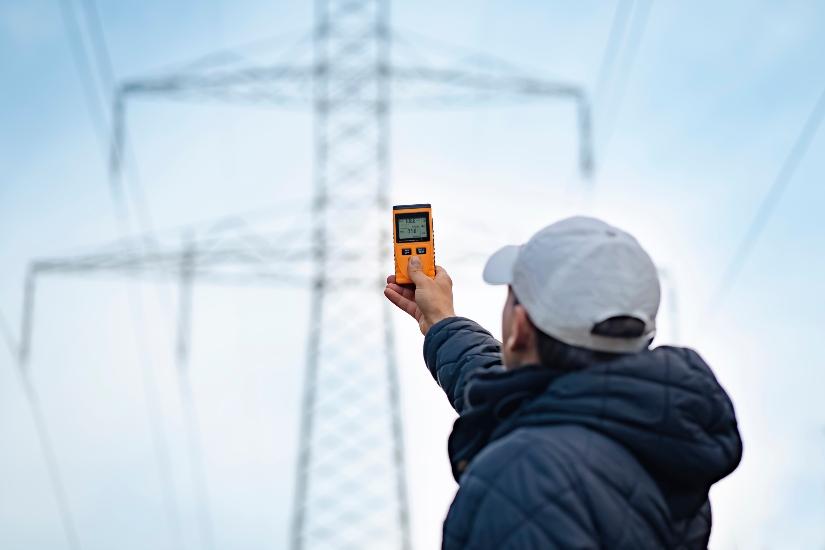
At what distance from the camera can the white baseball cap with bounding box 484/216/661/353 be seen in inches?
104

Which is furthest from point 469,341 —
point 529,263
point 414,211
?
point 529,263

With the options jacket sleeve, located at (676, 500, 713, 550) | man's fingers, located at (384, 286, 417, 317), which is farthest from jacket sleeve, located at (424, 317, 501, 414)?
jacket sleeve, located at (676, 500, 713, 550)

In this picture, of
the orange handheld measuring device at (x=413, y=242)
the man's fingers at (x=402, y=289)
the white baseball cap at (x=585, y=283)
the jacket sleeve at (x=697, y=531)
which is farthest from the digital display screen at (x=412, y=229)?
the jacket sleeve at (x=697, y=531)

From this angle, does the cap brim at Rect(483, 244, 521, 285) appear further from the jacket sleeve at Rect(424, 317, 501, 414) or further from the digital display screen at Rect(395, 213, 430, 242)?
the digital display screen at Rect(395, 213, 430, 242)

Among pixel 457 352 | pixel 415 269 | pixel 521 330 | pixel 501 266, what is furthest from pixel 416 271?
pixel 521 330

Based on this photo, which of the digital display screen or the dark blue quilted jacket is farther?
the digital display screen

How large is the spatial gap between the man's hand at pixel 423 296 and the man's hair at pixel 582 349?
99 cm

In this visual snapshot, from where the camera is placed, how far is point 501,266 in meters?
2.83

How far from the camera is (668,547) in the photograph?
102 inches

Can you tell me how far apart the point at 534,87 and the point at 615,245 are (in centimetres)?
1787

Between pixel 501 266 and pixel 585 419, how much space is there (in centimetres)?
45

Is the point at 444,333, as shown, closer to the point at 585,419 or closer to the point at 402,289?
the point at 402,289

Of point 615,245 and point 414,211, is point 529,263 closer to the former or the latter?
point 615,245

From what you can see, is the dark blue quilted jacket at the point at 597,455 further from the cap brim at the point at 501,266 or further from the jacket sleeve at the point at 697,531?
the cap brim at the point at 501,266
